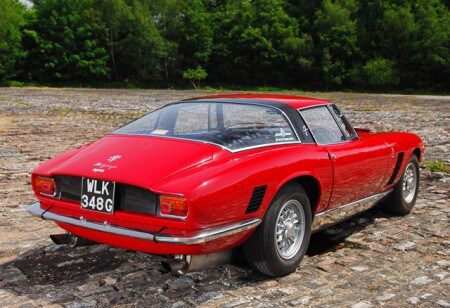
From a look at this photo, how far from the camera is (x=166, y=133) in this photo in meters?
4.34

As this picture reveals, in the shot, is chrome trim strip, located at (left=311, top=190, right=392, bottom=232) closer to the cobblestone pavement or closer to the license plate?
the cobblestone pavement

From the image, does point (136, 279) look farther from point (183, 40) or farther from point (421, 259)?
point (183, 40)

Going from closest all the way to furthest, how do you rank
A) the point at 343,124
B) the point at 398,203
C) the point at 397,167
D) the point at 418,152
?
the point at 343,124, the point at 397,167, the point at 398,203, the point at 418,152

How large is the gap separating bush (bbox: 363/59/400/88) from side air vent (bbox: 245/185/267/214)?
53042 mm

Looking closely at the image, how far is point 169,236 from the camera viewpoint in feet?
11.1

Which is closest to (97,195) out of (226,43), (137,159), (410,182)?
(137,159)

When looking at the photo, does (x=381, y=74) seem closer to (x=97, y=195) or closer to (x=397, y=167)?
(x=397, y=167)

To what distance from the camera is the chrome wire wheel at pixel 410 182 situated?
6144 millimetres

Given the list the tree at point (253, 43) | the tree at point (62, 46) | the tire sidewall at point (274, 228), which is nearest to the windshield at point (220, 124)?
the tire sidewall at point (274, 228)

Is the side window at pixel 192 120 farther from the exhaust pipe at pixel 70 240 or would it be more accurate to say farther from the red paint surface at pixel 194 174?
the exhaust pipe at pixel 70 240

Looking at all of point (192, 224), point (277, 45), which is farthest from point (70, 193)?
point (277, 45)

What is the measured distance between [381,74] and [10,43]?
4400 cm

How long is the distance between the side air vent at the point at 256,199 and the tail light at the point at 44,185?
161cm

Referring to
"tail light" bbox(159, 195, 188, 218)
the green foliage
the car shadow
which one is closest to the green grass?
the car shadow
